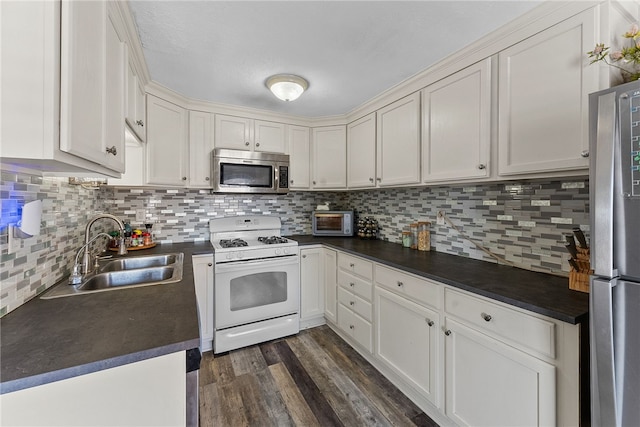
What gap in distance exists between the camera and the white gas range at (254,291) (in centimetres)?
226

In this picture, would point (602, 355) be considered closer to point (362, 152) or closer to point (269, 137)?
point (362, 152)

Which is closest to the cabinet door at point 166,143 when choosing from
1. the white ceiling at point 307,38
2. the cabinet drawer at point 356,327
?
the white ceiling at point 307,38

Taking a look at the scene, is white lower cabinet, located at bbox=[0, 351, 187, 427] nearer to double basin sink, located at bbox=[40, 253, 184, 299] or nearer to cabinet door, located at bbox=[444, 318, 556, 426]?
double basin sink, located at bbox=[40, 253, 184, 299]

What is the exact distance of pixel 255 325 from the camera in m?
2.39

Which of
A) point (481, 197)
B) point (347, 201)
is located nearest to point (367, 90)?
point (481, 197)

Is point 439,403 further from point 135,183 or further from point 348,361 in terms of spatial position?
point 135,183

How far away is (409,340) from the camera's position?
5.66 ft

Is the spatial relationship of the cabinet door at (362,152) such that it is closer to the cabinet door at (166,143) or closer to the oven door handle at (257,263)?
the oven door handle at (257,263)

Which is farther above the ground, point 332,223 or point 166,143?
point 166,143

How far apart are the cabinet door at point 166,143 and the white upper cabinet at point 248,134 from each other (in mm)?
324

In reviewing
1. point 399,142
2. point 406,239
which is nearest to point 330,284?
point 406,239

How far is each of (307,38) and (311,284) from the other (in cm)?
213

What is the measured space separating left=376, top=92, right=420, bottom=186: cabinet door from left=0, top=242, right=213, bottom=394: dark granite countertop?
1.76 m

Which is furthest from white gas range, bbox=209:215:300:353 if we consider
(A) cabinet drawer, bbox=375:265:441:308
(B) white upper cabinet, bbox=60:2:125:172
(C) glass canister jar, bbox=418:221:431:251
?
(B) white upper cabinet, bbox=60:2:125:172
